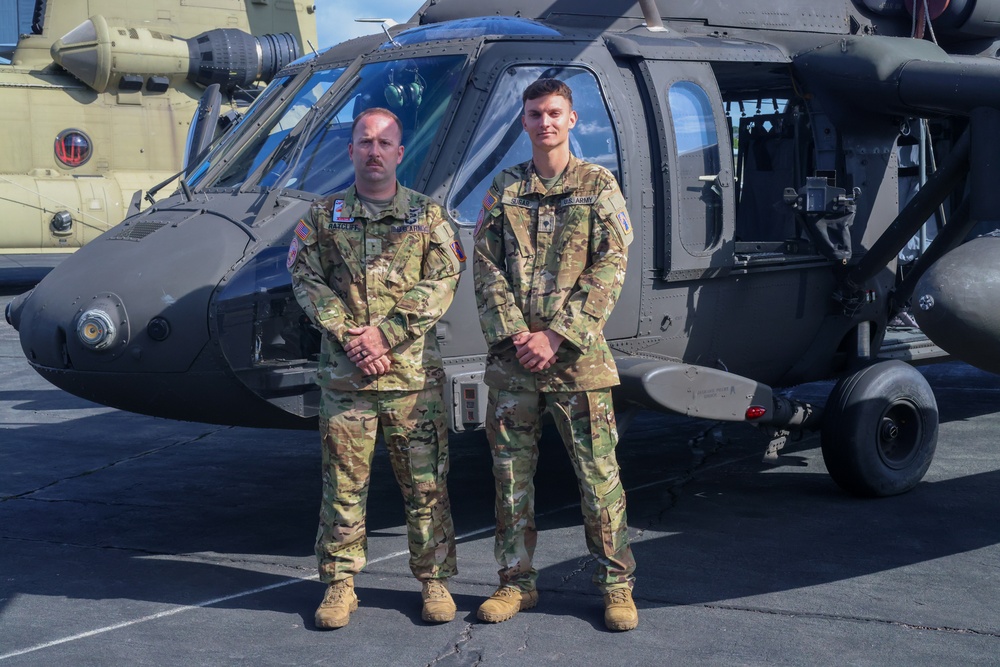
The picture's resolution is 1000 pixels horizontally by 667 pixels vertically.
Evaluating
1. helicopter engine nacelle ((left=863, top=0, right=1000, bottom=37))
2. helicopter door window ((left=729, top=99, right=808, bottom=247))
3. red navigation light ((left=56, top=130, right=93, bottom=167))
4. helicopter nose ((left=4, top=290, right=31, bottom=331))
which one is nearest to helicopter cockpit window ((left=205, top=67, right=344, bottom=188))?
helicopter nose ((left=4, top=290, right=31, bottom=331))

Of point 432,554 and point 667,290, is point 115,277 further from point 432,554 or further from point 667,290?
point 667,290

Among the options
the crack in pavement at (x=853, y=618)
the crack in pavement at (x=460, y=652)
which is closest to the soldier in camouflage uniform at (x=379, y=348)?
the crack in pavement at (x=460, y=652)

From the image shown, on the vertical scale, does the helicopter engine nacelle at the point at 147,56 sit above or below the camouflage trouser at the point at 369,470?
above

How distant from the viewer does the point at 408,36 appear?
5754 mm

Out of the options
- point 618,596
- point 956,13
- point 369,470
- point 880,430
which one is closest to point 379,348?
point 369,470

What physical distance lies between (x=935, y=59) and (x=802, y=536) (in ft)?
8.99

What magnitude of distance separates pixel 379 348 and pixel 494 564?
4.27 ft

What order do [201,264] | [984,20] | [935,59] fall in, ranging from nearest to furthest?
[201,264]
[935,59]
[984,20]

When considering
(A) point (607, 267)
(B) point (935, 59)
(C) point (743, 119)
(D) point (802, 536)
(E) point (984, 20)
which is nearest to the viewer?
(A) point (607, 267)

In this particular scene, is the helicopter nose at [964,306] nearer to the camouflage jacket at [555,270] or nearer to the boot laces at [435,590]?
the camouflage jacket at [555,270]

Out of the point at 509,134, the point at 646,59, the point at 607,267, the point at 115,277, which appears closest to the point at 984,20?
the point at 646,59

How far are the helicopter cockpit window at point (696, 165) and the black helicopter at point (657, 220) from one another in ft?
0.04

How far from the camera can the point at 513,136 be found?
5301 millimetres

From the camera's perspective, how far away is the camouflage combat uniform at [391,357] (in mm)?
4219
